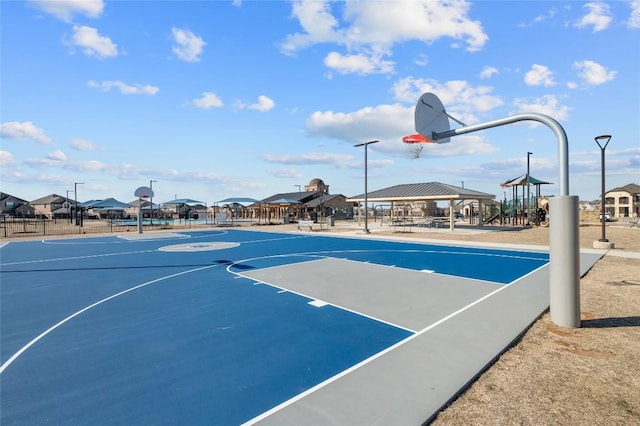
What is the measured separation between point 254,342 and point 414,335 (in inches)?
108

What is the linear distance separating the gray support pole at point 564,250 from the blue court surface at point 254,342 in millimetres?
701

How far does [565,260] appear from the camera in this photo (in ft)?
18.9

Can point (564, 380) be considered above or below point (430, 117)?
below

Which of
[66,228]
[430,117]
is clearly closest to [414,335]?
[430,117]

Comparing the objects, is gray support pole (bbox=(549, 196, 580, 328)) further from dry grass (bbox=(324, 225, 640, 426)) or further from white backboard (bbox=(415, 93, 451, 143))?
A: white backboard (bbox=(415, 93, 451, 143))

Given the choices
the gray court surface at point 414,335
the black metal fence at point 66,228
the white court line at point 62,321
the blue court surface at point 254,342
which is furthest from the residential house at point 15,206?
the gray court surface at point 414,335

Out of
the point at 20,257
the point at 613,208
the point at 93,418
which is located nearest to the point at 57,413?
the point at 93,418

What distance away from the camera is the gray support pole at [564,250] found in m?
5.74

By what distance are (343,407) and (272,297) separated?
4.89m

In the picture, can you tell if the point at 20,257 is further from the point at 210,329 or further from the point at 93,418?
the point at 93,418

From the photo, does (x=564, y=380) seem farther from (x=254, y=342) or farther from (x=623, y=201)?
(x=623, y=201)

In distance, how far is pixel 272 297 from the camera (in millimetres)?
8188

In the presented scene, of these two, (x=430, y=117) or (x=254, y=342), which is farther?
(x=430, y=117)

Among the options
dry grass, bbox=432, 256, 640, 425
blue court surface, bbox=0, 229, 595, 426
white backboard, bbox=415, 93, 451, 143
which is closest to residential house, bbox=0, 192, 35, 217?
blue court surface, bbox=0, 229, 595, 426
